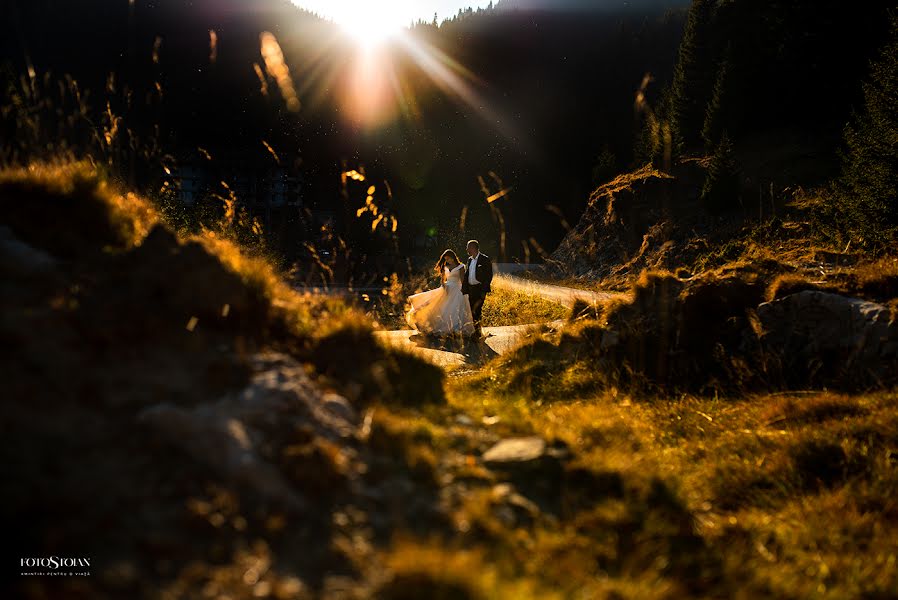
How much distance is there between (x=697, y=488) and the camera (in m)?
3.59

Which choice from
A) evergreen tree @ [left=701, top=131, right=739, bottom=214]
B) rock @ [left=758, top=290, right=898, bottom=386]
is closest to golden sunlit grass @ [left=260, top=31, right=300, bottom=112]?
rock @ [left=758, top=290, right=898, bottom=386]

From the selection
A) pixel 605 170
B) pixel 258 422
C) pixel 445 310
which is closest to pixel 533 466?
pixel 258 422

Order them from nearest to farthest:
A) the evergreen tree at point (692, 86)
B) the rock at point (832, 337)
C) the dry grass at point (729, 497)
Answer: the dry grass at point (729, 497) → the rock at point (832, 337) → the evergreen tree at point (692, 86)

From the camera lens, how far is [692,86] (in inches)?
1442

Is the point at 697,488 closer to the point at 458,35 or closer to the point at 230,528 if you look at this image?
the point at 230,528

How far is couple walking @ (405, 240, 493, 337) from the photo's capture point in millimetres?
11250

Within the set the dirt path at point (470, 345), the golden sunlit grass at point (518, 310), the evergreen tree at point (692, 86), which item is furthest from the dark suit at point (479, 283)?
the evergreen tree at point (692, 86)

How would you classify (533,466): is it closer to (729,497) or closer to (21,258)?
(729,497)

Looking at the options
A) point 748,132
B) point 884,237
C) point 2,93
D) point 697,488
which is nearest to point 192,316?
point 697,488

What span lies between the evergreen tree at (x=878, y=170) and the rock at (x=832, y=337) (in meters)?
10.9

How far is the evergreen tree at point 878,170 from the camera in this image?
47.8ft

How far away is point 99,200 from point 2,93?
439 centimetres

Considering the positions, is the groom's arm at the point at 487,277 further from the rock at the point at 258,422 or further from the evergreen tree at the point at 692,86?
the evergreen tree at the point at 692,86

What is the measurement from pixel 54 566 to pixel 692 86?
42.9m
